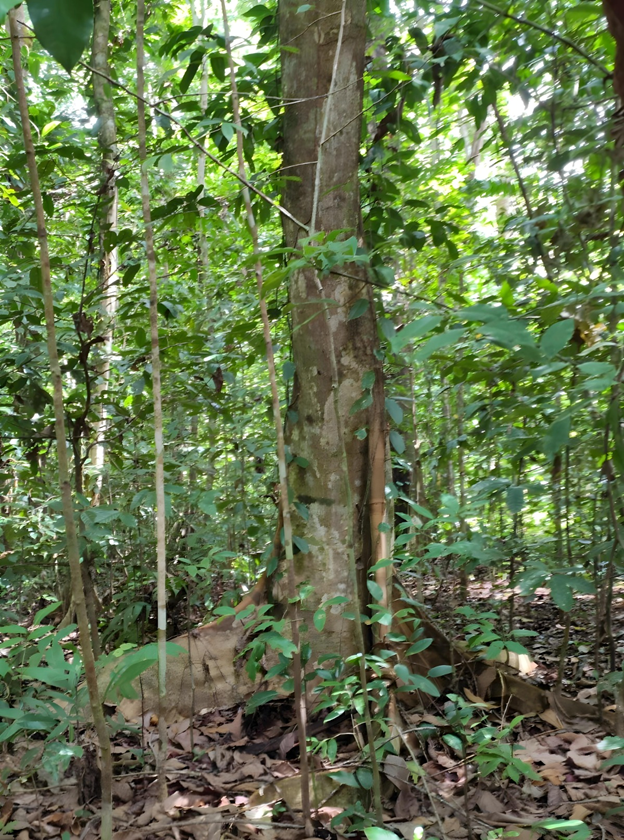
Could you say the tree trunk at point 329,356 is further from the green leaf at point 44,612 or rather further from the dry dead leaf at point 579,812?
the green leaf at point 44,612

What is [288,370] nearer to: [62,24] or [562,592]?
[562,592]

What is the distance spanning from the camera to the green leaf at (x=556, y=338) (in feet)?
3.67

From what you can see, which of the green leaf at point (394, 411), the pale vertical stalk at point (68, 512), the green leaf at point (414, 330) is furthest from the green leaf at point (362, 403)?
the pale vertical stalk at point (68, 512)

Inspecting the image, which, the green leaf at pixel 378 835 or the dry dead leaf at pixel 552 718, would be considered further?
the dry dead leaf at pixel 552 718

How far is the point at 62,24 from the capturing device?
57 cm

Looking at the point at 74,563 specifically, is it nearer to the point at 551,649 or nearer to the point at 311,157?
the point at 311,157

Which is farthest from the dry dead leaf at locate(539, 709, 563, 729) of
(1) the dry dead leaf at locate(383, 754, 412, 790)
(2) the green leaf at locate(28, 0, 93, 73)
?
(2) the green leaf at locate(28, 0, 93, 73)

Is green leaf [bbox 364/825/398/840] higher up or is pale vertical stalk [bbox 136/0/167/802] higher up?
pale vertical stalk [bbox 136/0/167/802]

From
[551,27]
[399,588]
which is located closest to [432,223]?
[551,27]

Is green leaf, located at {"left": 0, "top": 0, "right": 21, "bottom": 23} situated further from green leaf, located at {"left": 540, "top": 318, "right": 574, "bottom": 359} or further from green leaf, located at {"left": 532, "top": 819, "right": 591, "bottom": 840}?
green leaf, located at {"left": 532, "top": 819, "right": 591, "bottom": 840}

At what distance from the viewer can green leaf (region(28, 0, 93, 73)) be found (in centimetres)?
56

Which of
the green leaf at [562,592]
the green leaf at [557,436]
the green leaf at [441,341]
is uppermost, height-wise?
the green leaf at [441,341]

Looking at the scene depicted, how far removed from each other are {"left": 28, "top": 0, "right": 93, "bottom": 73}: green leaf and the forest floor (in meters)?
1.76

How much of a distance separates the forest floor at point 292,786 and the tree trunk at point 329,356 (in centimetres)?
48
